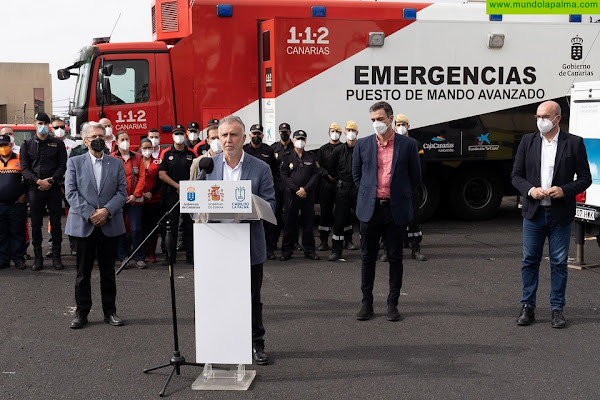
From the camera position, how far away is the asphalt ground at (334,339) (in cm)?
564

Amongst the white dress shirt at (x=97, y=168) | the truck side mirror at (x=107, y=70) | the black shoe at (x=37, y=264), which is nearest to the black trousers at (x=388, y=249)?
the white dress shirt at (x=97, y=168)

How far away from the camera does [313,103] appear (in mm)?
12367

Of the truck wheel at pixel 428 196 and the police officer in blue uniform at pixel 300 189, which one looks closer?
the police officer in blue uniform at pixel 300 189

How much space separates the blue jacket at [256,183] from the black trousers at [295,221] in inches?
181

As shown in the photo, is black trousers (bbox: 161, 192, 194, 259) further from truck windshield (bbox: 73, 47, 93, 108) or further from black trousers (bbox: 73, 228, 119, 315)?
truck windshield (bbox: 73, 47, 93, 108)

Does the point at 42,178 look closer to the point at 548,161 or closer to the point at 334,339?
the point at 334,339

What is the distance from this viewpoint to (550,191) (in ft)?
22.9

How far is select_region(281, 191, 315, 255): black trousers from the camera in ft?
35.0

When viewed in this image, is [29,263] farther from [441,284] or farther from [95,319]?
[441,284]

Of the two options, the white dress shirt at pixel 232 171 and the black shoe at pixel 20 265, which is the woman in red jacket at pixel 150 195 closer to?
the black shoe at pixel 20 265

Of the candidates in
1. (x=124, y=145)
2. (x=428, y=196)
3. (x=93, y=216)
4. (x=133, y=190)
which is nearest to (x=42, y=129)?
(x=124, y=145)

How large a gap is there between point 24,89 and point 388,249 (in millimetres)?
48502

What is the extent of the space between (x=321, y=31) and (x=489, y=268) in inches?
185

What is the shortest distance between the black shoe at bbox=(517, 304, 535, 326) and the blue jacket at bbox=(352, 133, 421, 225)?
4.36 ft
